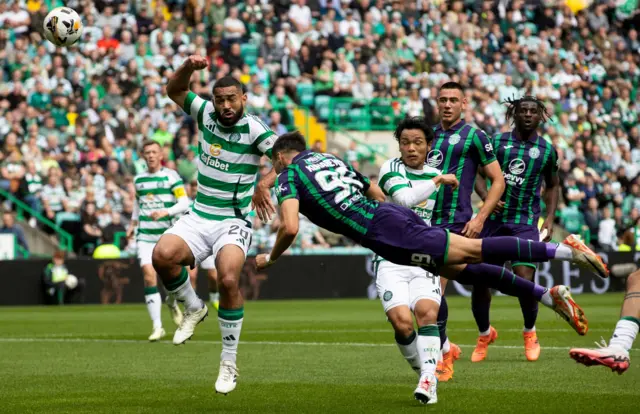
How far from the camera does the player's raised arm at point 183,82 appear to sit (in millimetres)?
9852

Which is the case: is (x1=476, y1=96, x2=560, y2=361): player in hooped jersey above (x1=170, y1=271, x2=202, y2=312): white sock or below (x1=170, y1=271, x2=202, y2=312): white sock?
above

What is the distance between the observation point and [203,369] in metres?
11.1

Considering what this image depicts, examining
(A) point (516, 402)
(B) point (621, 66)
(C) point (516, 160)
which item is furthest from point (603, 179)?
(A) point (516, 402)

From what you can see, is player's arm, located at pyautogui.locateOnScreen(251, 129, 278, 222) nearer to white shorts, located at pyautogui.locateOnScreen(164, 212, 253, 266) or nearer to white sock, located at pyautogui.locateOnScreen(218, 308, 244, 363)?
white shorts, located at pyautogui.locateOnScreen(164, 212, 253, 266)

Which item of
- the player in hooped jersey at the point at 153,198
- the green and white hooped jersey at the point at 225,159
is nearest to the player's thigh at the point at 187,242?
the green and white hooped jersey at the point at 225,159

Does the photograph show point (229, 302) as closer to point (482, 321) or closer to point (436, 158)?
point (436, 158)

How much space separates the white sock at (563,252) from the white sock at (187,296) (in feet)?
12.1

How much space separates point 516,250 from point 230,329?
2475mm

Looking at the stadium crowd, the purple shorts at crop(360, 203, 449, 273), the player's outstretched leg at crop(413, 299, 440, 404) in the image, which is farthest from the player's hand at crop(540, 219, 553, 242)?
the stadium crowd

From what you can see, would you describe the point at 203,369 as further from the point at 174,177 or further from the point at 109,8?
the point at 109,8

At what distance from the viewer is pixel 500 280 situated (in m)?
9.14

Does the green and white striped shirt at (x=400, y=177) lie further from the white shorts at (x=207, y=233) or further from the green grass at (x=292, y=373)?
the green grass at (x=292, y=373)

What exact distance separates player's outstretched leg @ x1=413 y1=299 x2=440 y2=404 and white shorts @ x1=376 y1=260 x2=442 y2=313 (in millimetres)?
85

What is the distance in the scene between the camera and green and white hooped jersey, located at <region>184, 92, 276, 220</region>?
400 inches
